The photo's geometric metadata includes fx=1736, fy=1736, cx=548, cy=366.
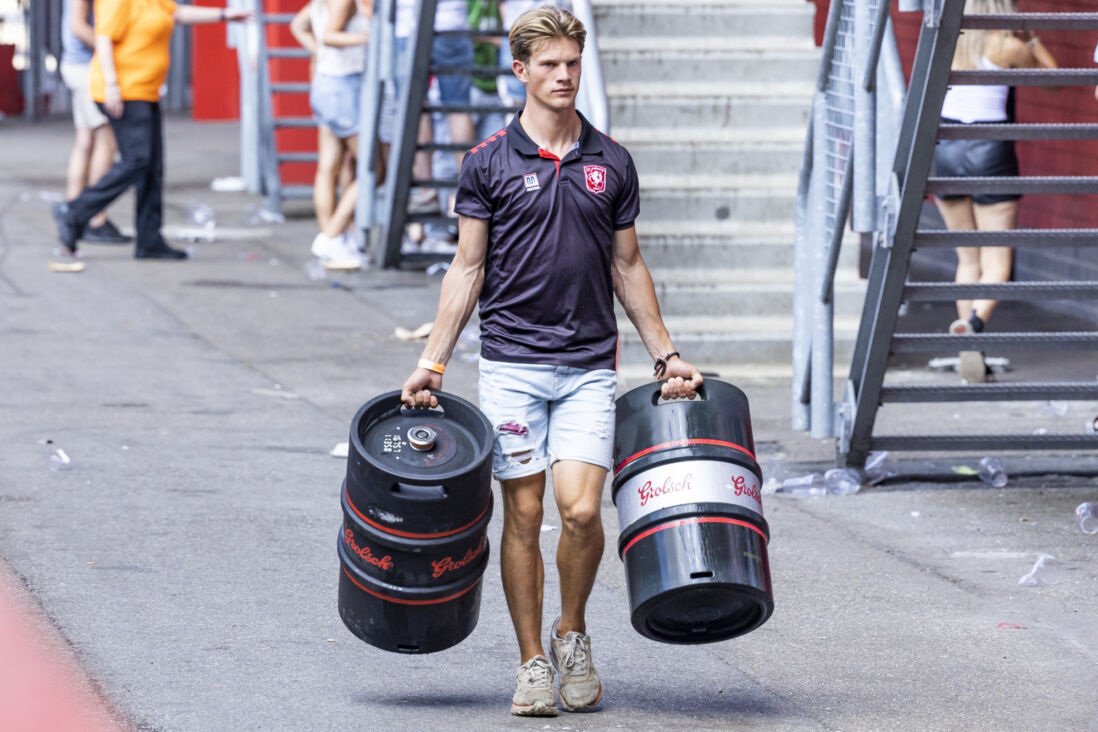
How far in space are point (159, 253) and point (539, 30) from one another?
8.09 meters

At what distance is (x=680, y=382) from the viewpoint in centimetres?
444

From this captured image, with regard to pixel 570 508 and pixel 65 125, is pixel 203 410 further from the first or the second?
pixel 65 125

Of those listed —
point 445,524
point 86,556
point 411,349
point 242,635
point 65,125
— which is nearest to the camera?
point 445,524

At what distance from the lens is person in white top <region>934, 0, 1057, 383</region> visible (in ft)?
27.4

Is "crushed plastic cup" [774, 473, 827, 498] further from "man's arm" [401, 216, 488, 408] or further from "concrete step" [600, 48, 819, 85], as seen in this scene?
"concrete step" [600, 48, 819, 85]

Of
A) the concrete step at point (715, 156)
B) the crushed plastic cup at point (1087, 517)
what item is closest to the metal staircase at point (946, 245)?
the crushed plastic cup at point (1087, 517)

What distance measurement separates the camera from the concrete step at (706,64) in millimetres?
10148

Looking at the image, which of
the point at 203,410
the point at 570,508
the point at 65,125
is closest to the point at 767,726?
the point at 570,508

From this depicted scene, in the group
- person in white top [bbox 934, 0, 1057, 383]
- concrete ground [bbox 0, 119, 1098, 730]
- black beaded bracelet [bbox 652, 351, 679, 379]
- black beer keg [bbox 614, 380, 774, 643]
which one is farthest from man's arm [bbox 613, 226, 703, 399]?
person in white top [bbox 934, 0, 1057, 383]

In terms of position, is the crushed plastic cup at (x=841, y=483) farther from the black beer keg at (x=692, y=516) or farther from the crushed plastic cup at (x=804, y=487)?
the black beer keg at (x=692, y=516)

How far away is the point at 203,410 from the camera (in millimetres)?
7941

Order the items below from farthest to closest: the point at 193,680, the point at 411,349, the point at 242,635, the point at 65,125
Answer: the point at 65,125 → the point at 411,349 → the point at 242,635 → the point at 193,680

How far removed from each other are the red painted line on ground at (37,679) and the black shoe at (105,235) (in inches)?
295

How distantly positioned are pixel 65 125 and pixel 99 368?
1578 centimetres
